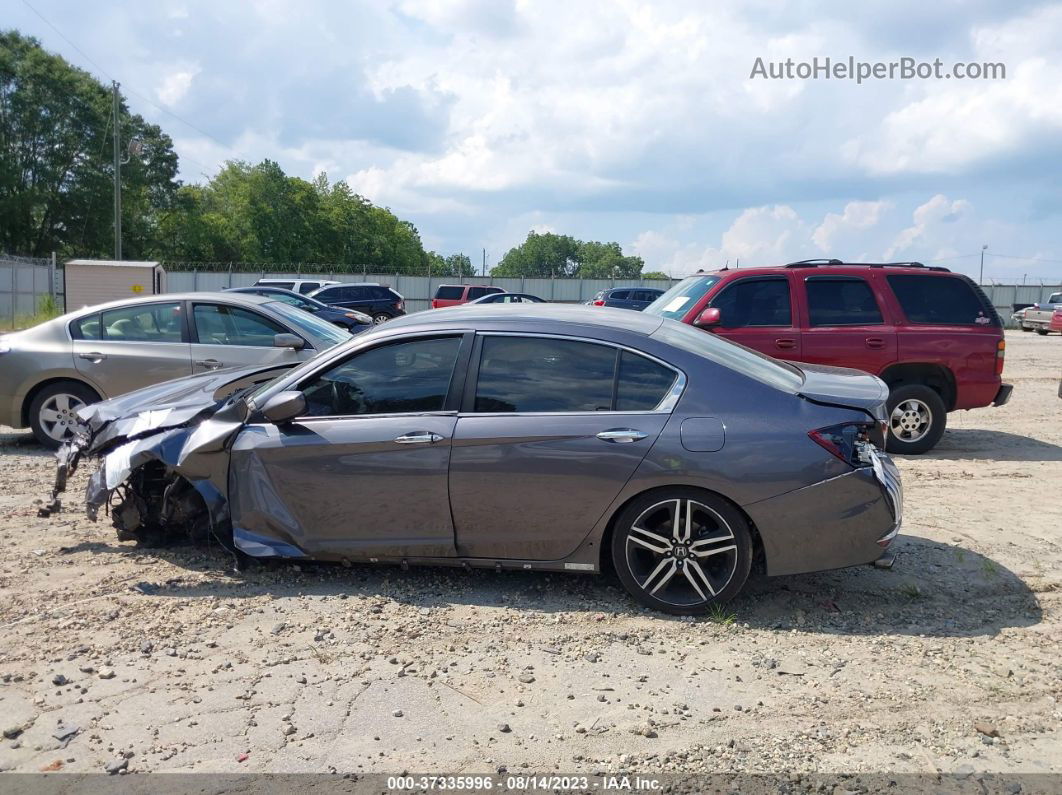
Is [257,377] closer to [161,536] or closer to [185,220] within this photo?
[161,536]

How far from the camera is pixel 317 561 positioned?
5344mm

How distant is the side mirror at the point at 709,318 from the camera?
30.9 feet

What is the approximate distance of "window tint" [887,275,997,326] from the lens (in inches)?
373

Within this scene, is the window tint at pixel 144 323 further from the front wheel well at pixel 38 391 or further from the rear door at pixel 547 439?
the rear door at pixel 547 439

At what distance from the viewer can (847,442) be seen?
4.59 metres

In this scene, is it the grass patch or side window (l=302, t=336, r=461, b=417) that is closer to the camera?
side window (l=302, t=336, r=461, b=417)

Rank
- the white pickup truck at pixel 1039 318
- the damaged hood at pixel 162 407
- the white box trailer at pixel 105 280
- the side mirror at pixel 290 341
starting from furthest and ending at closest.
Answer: the white pickup truck at pixel 1039 318 < the white box trailer at pixel 105 280 < the side mirror at pixel 290 341 < the damaged hood at pixel 162 407

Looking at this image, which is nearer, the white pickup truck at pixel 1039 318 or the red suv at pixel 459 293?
the red suv at pixel 459 293

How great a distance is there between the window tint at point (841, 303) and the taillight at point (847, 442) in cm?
506

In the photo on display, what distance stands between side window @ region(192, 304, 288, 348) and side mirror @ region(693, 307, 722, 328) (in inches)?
169

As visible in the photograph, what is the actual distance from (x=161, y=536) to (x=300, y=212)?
73708 mm

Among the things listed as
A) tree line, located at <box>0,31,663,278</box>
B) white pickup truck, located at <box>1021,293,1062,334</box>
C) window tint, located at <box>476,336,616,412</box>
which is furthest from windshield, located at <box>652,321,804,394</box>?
tree line, located at <box>0,31,663,278</box>

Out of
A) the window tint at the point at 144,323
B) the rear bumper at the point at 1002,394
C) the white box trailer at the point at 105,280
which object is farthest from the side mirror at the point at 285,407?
the white box trailer at the point at 105,280

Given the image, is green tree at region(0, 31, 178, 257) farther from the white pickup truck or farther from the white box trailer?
the white pickup truck
